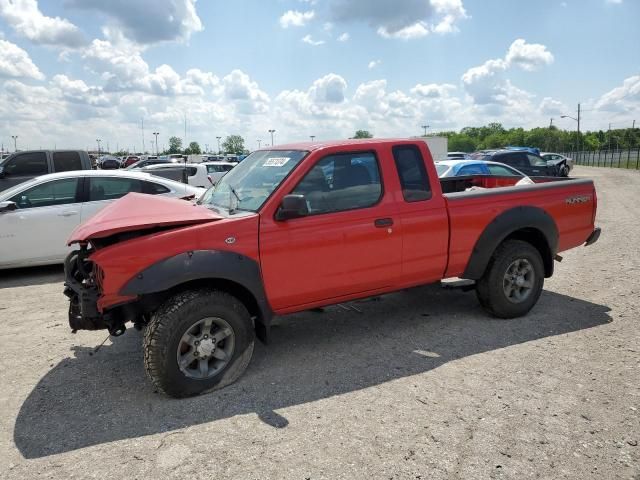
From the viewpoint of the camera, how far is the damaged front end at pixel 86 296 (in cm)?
378

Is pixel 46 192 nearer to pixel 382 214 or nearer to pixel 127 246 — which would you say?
pixel 127 246

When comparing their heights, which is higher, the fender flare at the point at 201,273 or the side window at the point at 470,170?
the side window at the point at 470,170

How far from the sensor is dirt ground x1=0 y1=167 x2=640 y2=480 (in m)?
3.07

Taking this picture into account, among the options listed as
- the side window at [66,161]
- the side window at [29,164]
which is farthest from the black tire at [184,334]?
the side window at [29,164]

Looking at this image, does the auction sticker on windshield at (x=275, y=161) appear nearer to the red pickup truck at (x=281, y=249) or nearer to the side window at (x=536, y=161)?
the red pickup truck at (x=281, y=249)

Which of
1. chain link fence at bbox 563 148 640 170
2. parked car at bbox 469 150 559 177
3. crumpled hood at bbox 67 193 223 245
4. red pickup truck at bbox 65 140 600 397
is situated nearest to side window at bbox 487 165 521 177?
parked car at bbox 469 150 559 177

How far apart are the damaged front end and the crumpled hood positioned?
22cm

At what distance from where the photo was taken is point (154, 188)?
837 centimetres

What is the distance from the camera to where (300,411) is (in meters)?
3.67

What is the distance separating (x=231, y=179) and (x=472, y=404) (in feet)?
9.65

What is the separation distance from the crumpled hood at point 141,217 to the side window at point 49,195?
3.95 m

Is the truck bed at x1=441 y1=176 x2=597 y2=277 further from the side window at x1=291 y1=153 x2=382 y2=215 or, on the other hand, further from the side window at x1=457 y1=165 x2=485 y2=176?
the side window at x1=457 y1=165 x2=485 y2=176

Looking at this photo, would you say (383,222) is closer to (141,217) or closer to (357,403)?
(357,403)

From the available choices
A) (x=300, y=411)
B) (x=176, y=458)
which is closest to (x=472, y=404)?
(x=300, y=411)
